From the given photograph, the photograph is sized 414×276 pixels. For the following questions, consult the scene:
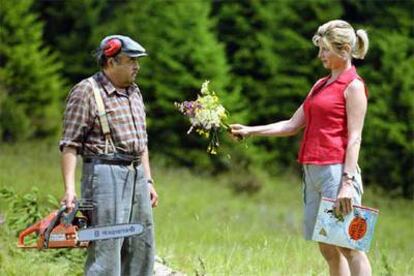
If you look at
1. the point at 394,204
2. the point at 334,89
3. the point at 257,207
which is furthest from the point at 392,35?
the point at 334,89

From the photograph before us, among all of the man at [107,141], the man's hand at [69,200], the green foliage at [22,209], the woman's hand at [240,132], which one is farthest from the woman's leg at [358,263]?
the green foliage at [22,209]

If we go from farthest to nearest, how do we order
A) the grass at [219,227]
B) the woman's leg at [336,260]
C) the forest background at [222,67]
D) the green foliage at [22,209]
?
1. the forest background at [222,67]
2. the green foliage at [22,209]
3. the grass at [219,227]
4. the woman's leg at [336,260]

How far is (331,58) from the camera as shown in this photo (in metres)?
5.45

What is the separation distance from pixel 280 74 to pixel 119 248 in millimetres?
18085

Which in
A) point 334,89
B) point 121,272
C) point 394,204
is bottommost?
point 394,204

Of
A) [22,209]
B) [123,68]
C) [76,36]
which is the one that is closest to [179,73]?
[76,36]

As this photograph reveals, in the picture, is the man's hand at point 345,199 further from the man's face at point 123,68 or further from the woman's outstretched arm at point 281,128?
the man's face at point 123,68

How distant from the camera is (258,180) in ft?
63.1

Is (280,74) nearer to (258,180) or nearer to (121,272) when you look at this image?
(258,180)

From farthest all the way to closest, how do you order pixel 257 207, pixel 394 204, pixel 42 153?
pixel 394 204 < pixel 42 153 < pixel 257 207

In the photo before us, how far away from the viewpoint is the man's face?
17.8 feet

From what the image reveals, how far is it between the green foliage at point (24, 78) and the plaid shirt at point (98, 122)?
49.7 feet

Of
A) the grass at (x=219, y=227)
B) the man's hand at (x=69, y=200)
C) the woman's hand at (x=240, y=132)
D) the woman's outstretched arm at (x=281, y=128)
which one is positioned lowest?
the grass at (x=219, y=227)

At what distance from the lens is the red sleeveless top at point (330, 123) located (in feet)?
17.7
